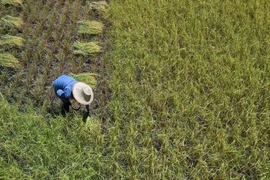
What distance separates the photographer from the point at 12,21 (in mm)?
3887

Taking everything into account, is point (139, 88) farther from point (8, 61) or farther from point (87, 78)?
point (8, 61)

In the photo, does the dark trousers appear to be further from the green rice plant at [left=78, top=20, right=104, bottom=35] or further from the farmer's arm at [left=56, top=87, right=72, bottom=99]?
the green rice plant at [left=78, top=20, right=104, bottom=35]

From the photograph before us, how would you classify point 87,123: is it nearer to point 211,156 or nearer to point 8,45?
point 211,156

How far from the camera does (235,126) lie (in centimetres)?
269

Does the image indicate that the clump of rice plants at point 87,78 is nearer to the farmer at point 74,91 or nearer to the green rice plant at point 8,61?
the farmer at point 74,91

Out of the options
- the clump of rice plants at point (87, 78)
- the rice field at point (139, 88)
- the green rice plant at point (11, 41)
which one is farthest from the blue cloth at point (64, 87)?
the green rice plant at point (11, 41)

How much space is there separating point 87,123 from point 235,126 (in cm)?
128

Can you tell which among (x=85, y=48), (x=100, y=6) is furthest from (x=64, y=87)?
(x=100, y=6)

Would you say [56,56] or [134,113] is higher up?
[56,56]

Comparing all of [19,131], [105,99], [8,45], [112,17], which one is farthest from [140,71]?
[8,45]

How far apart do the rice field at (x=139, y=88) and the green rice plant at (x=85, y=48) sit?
0.01 m

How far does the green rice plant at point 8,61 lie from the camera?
3357 mm

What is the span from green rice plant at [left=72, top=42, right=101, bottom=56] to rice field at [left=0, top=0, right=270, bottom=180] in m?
0.01

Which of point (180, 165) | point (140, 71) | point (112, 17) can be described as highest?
point (112, 17)
